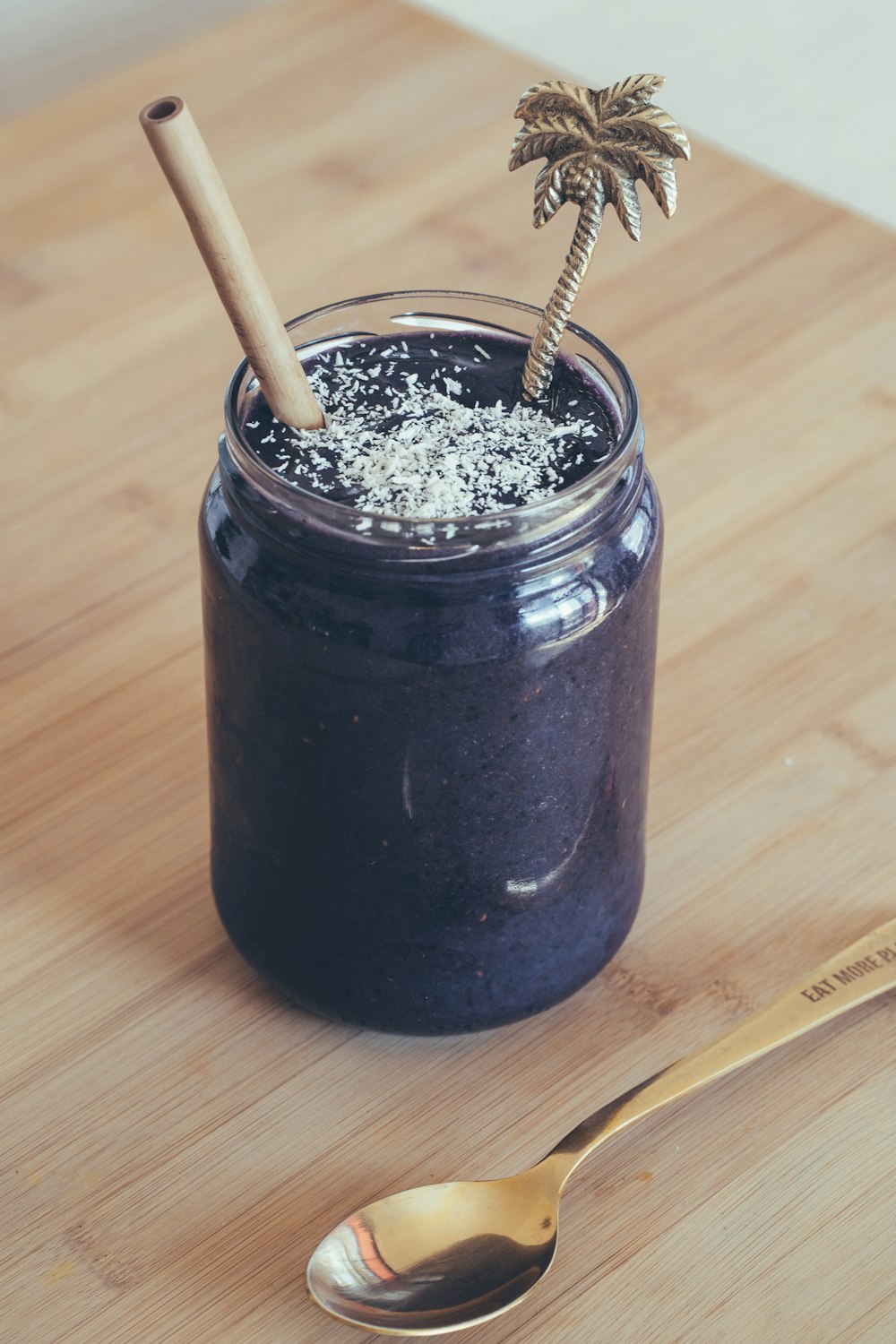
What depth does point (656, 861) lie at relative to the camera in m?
0.84

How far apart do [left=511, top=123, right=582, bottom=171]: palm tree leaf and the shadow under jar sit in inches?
3.1

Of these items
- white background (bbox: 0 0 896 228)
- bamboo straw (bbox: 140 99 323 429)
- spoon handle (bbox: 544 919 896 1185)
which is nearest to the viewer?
bamboo straw (bbox: 140 99 323 429)

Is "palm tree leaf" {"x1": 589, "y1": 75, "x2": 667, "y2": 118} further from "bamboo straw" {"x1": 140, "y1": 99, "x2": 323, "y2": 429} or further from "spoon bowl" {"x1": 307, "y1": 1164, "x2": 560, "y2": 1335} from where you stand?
"spoon bowl" {"x1": 307, "y1": 1164, "x2": 560, "y2": 1335}

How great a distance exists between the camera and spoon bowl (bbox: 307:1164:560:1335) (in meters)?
0.63

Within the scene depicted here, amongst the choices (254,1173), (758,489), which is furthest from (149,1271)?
(758,489)

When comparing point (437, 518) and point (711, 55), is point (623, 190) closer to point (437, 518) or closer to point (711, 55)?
point (437, 518)

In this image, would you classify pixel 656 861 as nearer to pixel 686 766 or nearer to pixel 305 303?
pixel 686 766

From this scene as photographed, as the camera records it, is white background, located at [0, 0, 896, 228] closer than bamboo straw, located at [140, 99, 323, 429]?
No

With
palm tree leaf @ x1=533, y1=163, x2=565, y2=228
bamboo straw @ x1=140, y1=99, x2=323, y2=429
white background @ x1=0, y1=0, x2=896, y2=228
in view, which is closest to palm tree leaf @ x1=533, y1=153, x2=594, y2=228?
palm tree leaf @ x1=533, y1=163, x2=565, y2=228

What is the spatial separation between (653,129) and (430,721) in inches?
9.9

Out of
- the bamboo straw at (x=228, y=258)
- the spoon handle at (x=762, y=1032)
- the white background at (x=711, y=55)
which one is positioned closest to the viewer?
the bamboo straw at (x=228, y=258)

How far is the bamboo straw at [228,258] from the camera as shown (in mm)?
577

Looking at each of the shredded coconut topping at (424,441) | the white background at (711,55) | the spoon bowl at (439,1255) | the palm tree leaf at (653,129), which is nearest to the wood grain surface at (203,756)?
the spoon bowl at (439,1255)

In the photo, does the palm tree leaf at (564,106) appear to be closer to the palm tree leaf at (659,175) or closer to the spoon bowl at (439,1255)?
the palm tree leaf at (659,175)
